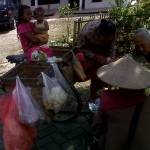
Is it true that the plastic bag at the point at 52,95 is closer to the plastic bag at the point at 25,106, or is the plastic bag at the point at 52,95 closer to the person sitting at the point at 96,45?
the plastic bag at the point at 25,106

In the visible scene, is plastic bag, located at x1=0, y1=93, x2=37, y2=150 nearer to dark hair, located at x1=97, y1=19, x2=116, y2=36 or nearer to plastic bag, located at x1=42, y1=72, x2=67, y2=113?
plastic bag, located at x1=42, y1=72, x2=67, y2=113

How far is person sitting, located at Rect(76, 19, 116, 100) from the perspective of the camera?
16.6 ft

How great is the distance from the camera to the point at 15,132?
424 centimetres

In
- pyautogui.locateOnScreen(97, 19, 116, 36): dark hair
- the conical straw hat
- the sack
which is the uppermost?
pyautogui.locateOnScreen(97, 19, 116, 36): dark hair

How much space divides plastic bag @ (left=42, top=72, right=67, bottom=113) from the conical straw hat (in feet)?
2.91

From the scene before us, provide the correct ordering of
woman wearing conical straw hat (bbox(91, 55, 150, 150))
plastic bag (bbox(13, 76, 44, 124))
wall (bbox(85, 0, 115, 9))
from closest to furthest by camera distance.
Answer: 1. woman wearing conical straw hat (bbox(91, 55, 150, 150))
2. plastic bag (bbox(13, 76, 44, 124))
3. wall (bbox(85, 0, 115, 9))

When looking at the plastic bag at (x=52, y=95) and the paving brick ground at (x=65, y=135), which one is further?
the paving brick ground at (x=65, y=135)

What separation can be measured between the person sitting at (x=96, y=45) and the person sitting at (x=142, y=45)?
0.43 meters

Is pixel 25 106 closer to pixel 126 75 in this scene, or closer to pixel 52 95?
pixel 52 95

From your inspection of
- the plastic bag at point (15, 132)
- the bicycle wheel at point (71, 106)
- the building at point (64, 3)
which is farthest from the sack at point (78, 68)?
the building at point (64, 3)

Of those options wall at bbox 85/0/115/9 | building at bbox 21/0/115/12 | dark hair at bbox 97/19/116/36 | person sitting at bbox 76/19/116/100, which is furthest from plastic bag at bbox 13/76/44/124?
wall at bbox 85/0/115/9

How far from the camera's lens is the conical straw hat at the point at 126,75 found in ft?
11.2

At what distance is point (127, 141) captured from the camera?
347 cm

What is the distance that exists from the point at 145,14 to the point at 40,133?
4554mm
